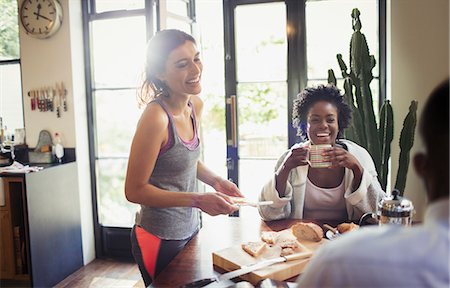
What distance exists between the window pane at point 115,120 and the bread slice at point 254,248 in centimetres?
248

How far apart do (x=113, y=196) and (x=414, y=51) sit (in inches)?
104

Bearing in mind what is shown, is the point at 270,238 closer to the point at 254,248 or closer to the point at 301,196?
the point at 254,248

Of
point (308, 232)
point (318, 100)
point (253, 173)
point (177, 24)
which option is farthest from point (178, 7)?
point (308, 232)

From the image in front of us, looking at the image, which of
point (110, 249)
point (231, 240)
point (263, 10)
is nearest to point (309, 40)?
point (263, 10)

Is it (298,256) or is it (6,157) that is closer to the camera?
(298,256)

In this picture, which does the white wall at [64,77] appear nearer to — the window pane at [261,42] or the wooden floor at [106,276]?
the wooden floor at [106,276]

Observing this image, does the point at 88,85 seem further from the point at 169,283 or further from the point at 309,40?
the point at 169,283

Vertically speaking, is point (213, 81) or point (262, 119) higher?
point (213, 81)

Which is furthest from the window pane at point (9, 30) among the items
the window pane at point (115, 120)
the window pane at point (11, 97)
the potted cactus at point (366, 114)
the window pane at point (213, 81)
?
the potted cactus at point (366, 114)

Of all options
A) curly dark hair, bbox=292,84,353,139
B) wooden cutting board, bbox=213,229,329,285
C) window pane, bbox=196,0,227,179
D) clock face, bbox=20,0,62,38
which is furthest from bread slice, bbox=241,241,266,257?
clock face, bbox=20,0,62,38

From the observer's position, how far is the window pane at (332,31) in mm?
3062

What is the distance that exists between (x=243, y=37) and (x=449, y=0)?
56.7 inches

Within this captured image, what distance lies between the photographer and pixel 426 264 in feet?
1.61

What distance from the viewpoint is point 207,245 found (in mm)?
1401
